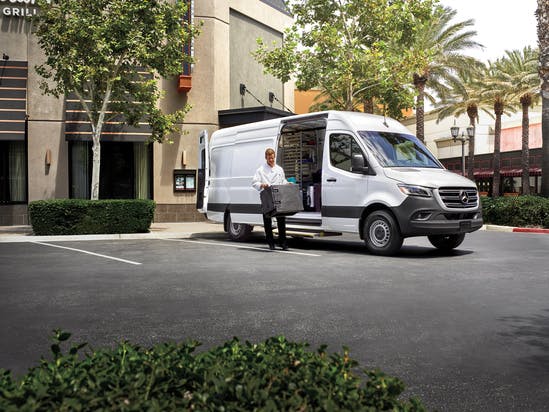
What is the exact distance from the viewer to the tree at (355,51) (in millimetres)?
23125

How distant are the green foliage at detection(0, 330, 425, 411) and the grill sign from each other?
20.9m

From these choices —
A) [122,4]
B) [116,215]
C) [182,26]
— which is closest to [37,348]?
[116,215]

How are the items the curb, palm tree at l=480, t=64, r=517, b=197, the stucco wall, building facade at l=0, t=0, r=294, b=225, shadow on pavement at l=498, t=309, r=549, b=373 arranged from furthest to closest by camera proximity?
1. palm tree at l=480, t=64, r=517, b=197
2. the stucco wall
3. building facade at l=0, t=0, r=294, b=225
4. the curb
5. shadow on pavement at l=498, t=309, r=549, b=373

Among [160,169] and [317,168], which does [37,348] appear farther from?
[160,169]

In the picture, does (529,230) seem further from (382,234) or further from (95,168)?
(95,168)

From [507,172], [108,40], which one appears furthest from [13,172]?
[507,172]

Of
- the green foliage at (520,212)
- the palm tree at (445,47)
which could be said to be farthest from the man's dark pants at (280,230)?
the palm tree at (445,47)

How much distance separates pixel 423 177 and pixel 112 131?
12.9 m

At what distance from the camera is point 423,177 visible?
1094cm

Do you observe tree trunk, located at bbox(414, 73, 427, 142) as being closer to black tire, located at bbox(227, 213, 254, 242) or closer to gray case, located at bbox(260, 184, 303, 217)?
black tire, located at bbox(227, 213, 254, 242)

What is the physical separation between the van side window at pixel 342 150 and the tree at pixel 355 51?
10822 millimetres

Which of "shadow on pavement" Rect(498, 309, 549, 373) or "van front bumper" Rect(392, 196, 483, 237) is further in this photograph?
"van front bumper" Rect(392, 196, 483, 237)

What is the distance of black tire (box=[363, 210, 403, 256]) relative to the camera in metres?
10.9

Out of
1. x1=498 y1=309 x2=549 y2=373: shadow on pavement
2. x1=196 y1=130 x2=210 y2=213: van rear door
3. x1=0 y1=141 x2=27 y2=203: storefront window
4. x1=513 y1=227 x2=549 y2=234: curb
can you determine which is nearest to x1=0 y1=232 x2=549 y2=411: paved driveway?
x1=498 y1=309 x2=549 y2=373: shadow on pavement
